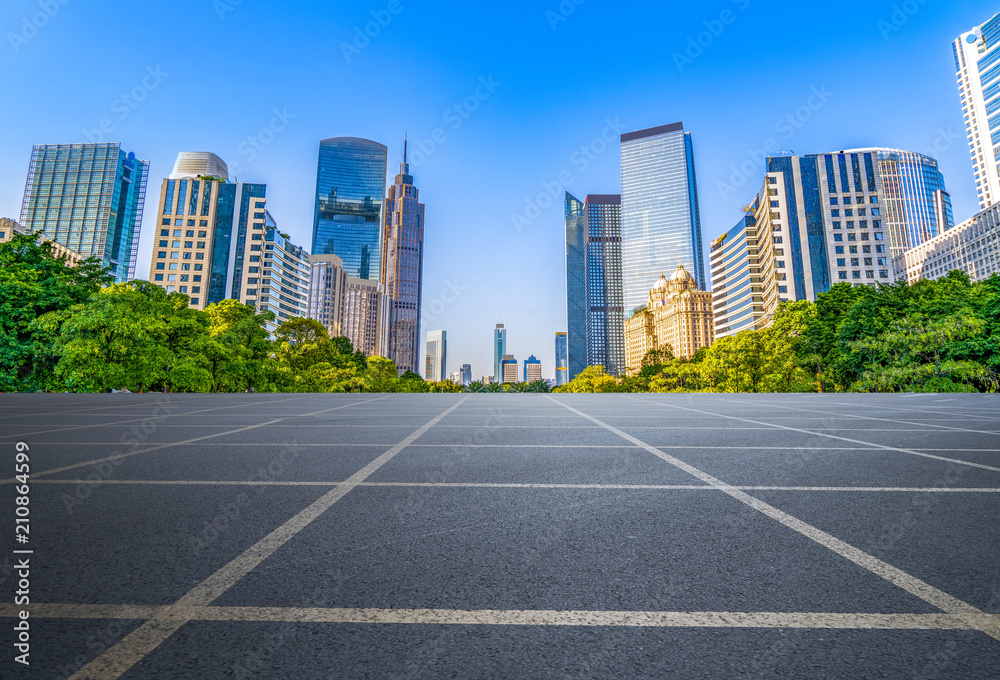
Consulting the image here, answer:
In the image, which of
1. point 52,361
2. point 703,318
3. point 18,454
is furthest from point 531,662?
point 703,318

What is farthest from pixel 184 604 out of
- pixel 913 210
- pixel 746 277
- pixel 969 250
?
pixel 913 210

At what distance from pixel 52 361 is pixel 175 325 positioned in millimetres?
6558

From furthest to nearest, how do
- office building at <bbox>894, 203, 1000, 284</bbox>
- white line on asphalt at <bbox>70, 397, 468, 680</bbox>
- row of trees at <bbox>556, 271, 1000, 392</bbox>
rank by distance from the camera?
office building at <bbox>894, 203, 1000, 284</bbox> < row of trees at <bbox>556, 271, 1000, 392</bbox> < white line on asphalt at <bbox>70, 397, 468, 680</bbox>

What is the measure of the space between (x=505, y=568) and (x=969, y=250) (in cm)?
17259

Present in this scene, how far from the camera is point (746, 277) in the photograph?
135625 millimetres

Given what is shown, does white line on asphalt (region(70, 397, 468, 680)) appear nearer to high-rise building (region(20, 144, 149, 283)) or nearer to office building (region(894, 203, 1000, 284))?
office building (region(894, 203, 1000, 284))

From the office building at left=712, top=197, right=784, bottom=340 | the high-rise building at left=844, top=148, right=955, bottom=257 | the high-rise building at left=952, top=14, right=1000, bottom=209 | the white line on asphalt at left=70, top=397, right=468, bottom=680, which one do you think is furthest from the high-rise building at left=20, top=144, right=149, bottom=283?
the high-rise building at left=952, top=14, right=1000, bottom=209

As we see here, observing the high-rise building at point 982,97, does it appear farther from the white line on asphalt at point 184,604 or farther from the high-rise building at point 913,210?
the white line on asphalt at point 184,604

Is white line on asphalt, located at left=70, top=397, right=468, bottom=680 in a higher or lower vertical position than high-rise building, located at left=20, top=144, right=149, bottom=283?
lower

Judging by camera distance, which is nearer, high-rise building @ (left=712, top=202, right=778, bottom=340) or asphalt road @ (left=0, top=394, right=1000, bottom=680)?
asphalt road @ (left=0, top=394, right=1000, bottom=680)

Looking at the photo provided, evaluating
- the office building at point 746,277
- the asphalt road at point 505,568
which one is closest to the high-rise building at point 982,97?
the office building at point 746,277

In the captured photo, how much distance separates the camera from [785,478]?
14.1 feet

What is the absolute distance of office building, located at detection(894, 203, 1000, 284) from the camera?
11356 cm

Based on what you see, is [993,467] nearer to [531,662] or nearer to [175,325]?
[531,662]
